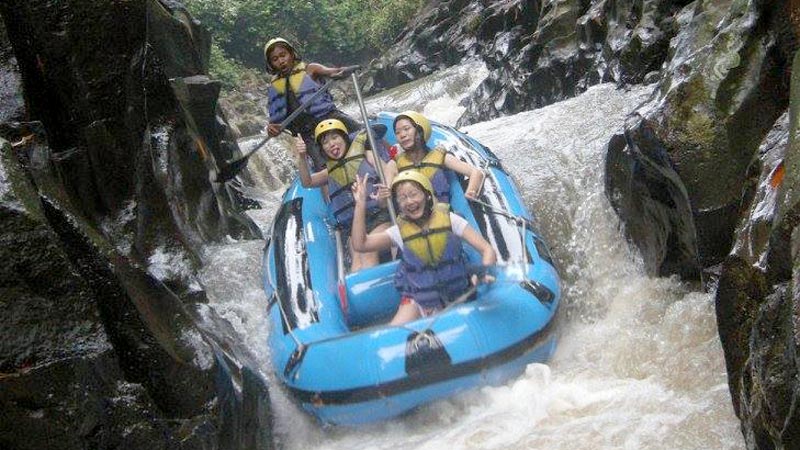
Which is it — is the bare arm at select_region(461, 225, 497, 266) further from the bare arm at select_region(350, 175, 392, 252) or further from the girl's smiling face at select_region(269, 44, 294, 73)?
the girl's smiling face at select_region(269, 44, 294, 73)

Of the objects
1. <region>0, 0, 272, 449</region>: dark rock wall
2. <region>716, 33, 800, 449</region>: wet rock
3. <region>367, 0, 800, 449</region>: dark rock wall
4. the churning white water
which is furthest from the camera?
the churning white water

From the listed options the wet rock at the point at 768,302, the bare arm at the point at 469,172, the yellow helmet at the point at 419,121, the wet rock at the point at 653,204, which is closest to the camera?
the wet rock at the point at 768,302

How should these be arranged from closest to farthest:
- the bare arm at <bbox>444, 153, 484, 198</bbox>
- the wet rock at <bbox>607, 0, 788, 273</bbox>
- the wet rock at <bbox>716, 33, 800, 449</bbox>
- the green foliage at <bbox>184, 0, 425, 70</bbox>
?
the wet rock at <bbox>716, 33, 800, 449</bbox>, the wet rock at <bbox>607, 0, 788, 273</bbox>, the bare arm at <bbox>444, 153, 484, 198</bbox>, the green foliage at <bbox>184, 0, 425, 70</bbox>

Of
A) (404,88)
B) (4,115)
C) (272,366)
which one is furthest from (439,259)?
(404,88)

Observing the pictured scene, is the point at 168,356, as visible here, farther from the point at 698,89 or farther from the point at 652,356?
the point at 698,89

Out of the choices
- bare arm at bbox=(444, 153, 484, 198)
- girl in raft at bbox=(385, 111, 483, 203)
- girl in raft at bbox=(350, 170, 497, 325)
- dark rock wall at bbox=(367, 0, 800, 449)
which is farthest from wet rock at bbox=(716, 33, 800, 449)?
girl in raft at bbox=(385, 111, 483, 203)

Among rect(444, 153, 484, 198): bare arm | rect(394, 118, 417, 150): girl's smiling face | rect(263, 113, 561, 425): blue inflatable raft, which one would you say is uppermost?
rect(394, 118, 417, 150): girl's smiling face

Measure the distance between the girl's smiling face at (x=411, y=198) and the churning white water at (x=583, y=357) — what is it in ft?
3.61

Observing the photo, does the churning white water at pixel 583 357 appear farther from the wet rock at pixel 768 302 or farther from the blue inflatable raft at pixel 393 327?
the wet rock at pixel 768 302

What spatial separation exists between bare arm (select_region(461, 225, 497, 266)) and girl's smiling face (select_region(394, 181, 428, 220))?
30 cm

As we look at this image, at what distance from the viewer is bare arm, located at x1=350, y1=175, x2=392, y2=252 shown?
4.84 m

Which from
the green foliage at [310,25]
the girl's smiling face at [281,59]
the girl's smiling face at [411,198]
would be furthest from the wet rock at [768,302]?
the green foliage at [310,25]

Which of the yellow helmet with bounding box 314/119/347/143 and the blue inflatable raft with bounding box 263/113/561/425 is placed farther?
the yellow helmet with bounding box 314/119/347/143

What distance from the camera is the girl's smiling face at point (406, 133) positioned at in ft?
18.2
